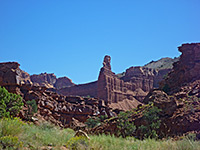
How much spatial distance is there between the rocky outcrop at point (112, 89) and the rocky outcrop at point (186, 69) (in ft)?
141

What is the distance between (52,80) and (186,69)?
9918 centimetres

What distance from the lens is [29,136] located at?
324 inches

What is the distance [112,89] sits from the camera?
83625 mm

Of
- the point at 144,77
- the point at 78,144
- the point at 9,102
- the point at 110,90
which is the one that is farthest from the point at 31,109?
the point at 144,77

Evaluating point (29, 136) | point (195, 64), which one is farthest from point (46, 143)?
point (195, 64)

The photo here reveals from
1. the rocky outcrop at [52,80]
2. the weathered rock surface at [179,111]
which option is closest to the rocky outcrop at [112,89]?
the rocky outcrop at [52,80]

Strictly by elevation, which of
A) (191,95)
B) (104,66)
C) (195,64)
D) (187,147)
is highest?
(104,66)

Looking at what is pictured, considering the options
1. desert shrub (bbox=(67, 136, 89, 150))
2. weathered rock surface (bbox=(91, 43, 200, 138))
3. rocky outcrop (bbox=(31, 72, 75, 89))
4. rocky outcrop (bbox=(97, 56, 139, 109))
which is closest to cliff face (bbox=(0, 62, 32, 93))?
weathered rock surface (bbox=(91, 43, 200, 138))

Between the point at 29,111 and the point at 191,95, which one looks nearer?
the point at 191,95

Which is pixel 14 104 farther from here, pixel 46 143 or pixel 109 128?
pixel 46 143

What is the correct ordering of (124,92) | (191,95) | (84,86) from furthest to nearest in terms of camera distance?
(84,86) → (124,92) → (191,95)

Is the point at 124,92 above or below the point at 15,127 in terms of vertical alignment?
above

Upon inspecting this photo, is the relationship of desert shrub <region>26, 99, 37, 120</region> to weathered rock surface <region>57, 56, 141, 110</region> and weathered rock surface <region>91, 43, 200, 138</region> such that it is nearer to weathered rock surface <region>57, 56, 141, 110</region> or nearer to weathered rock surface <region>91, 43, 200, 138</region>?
weathered rock surface <region>91, 43, 200, 138</region>

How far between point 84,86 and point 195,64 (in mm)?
60998
